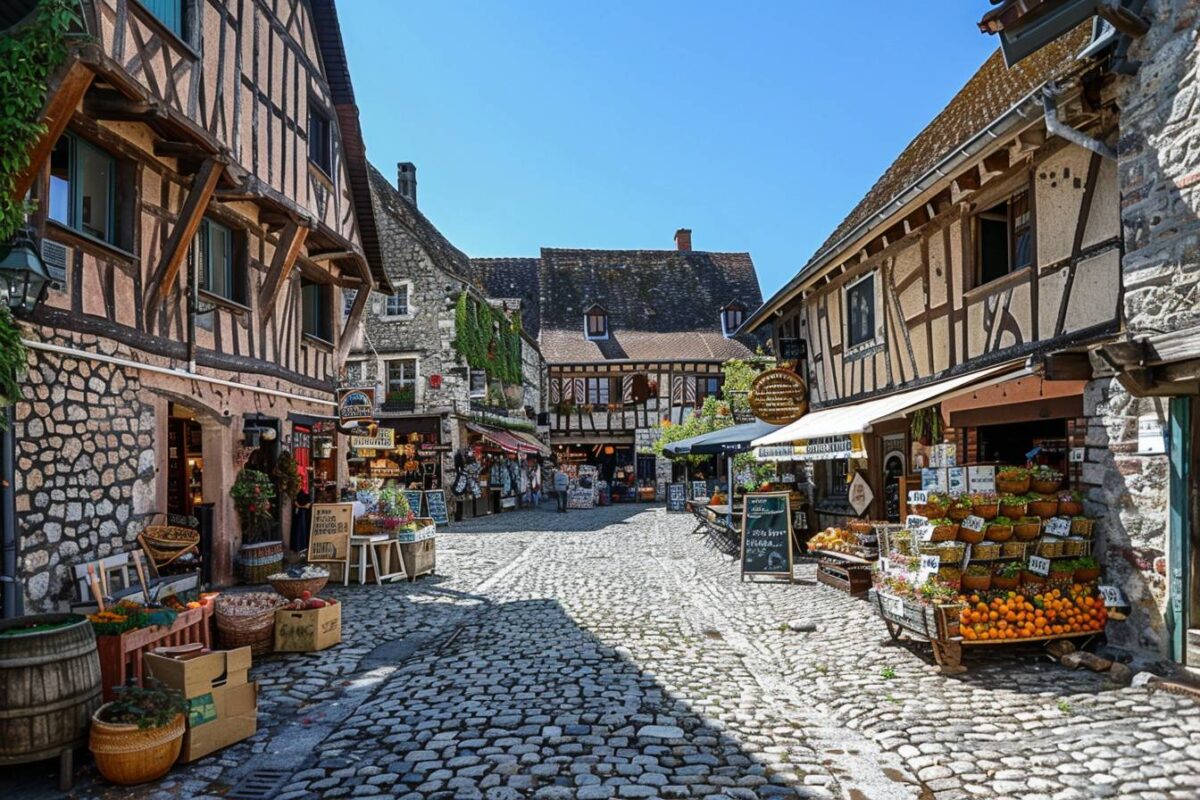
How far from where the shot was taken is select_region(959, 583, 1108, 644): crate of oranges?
18.5 ft

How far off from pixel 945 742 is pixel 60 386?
7.21 meters

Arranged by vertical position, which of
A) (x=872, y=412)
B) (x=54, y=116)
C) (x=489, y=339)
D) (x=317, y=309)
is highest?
(x=489, y=339)

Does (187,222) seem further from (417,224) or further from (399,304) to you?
(417,224)

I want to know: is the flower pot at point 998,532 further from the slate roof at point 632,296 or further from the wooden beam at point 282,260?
the slate roof at point 632,296

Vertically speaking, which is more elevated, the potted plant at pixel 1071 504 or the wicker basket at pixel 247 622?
the potted plant at pixel 1071 504

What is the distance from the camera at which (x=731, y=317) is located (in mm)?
32094

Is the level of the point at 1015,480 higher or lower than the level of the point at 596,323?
lower

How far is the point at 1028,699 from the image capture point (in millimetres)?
4906

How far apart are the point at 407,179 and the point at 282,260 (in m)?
19.5

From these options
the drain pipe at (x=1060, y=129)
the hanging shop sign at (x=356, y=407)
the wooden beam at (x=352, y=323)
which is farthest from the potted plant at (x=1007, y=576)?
the wooden beam at (x=352, y=323)

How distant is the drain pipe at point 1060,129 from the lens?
227 inches

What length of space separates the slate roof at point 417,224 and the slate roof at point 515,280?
524 centimetres

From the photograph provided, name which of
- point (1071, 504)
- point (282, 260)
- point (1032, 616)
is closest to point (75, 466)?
point (282, 260)

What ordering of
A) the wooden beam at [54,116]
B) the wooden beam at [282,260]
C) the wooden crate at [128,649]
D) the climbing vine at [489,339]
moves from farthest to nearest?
1. the climbing vine at [489,339]
2. the wooden beam at [282,260]
3. the wooden beam at [54,116]
4. the wooden crate at [128,649]
